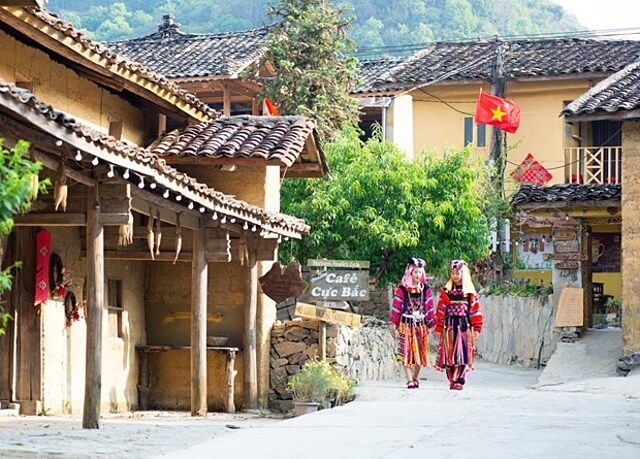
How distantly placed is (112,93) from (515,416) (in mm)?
8398

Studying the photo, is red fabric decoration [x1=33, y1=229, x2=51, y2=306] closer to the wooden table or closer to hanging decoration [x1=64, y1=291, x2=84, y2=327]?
hanging decoration [x1=64, y1=291, x2=84, y2=327]

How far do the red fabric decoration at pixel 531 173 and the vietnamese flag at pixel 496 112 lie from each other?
2126mm

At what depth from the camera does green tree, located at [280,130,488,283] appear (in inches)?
1113

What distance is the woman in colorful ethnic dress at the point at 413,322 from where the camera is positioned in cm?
2017

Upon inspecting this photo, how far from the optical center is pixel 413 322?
2028cm

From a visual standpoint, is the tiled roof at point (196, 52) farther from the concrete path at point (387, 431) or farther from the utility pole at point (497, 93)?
the concrete path at point (387, 431)

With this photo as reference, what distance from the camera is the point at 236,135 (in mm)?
Answer: 21172

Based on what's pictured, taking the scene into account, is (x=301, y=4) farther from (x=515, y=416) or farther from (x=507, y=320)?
(x=515, y=416)

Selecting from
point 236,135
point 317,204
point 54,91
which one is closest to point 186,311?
point 236,135

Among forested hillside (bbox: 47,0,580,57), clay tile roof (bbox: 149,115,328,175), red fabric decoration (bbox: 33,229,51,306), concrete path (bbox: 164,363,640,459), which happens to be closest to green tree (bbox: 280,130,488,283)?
clay tile roof (bbox: 149,115,328,175)

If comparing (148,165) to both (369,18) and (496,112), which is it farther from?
(369,18)

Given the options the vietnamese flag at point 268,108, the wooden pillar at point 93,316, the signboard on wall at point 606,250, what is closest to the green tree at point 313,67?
the vietnamese flag at point 268,108

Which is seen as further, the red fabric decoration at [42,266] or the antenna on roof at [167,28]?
the antenna on roof at [167,28]

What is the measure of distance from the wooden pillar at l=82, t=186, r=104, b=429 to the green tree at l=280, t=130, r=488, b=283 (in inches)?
520
